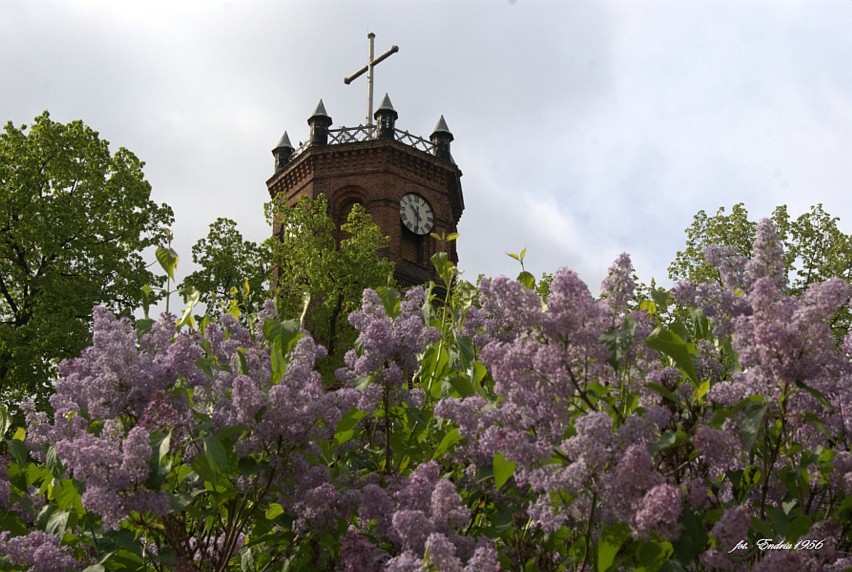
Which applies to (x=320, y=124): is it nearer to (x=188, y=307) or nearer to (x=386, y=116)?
(x=386, y=116)

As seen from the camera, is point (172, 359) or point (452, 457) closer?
point (172, 359)

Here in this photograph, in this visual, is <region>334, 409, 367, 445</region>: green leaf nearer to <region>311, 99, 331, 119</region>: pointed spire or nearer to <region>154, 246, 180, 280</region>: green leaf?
<region>154, 246, 180, 280</region>: green leaf

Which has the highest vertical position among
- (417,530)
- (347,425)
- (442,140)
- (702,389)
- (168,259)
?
(442,140)

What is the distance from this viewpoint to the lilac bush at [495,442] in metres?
3.46

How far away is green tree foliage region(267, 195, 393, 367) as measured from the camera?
2845cm

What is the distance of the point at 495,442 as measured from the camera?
365cm

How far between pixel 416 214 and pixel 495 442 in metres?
38.1

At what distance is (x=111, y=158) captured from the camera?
25.4 meters

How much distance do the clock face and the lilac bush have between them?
36.1 metres

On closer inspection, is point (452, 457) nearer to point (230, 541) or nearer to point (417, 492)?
point (417, 492)

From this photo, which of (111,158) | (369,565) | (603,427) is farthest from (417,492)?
(111,158)

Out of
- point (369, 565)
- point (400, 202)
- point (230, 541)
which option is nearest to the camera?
point (369, 565)

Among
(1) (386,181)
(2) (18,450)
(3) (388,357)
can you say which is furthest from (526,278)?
(1) (386,181)

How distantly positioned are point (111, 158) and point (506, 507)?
910 inches
